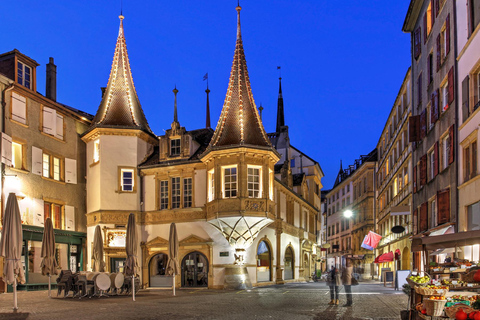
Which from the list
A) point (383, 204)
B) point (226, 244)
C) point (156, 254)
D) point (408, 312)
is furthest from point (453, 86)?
point (383, 204)

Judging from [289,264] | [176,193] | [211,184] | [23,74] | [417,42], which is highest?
[417,42]

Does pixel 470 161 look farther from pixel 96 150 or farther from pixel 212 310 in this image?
pixel 96 150

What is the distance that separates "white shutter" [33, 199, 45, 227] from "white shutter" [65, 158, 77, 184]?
8.97ft

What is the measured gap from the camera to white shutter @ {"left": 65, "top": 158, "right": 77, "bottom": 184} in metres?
33.4

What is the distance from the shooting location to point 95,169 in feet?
108

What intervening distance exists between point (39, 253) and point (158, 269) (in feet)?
21.7

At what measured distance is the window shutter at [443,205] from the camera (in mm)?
22906

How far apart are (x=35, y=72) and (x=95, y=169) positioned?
6.42 metres

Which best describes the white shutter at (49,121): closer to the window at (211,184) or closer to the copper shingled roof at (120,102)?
the copper shingled roof at (120,102)

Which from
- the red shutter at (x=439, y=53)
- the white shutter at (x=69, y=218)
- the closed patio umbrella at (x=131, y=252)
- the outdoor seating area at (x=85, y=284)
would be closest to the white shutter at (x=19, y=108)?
the white shutter at (x=69, y=218)

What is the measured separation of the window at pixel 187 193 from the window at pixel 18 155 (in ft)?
28.9

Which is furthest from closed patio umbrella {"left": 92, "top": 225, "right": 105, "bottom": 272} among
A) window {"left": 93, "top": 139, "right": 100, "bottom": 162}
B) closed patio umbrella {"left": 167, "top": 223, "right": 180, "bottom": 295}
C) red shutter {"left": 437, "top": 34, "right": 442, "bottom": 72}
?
red shutter {"left": 437, "top": 34, "right": 442, "bottom": 72}

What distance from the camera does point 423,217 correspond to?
92.5ft

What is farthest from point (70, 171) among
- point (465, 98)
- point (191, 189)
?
point (465, 98)
